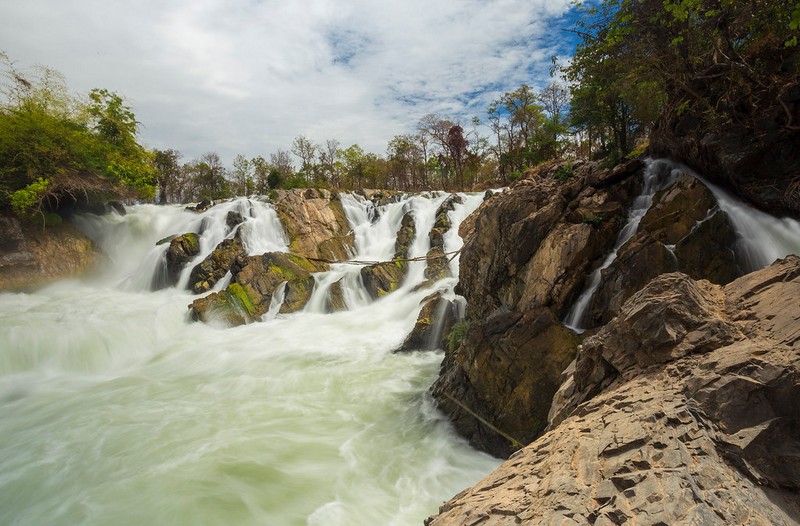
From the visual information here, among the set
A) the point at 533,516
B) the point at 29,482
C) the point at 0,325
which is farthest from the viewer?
the point at 0,325

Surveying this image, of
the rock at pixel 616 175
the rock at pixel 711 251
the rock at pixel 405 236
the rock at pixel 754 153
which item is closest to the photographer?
the rock at pixel 711 251

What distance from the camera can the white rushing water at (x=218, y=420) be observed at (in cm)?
568

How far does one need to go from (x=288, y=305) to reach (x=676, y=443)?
15.4 m

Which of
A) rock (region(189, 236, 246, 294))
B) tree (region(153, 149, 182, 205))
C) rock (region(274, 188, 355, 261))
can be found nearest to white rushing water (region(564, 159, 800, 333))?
rock (region(189, 236, 246, 294))

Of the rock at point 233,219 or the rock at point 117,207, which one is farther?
the rock at point 117,207

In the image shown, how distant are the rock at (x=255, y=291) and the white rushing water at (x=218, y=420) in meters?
0.62

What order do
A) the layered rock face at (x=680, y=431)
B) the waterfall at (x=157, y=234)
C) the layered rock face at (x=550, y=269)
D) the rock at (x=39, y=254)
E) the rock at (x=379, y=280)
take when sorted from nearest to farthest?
the layered rock face at (x=680, y=431) → the layered rock face at (x=550, y=269) → the rock at (x=379, y=280) → the rock at (x=39, y=254) → the waterfall at (x=157, y=234)

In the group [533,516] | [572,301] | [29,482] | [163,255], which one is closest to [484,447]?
[572,301]

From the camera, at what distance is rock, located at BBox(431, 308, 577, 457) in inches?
229

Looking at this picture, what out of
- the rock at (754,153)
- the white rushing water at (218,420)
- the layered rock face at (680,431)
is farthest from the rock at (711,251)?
the white rushing water at (218,420)

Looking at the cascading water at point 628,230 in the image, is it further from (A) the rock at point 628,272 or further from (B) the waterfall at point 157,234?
(B) the waterfall at point 157,234

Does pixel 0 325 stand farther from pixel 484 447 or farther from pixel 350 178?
pixel 350 178

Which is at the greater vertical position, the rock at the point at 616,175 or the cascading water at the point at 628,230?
the rock at the point at 616,175

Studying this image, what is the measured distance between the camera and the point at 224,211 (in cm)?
2359
